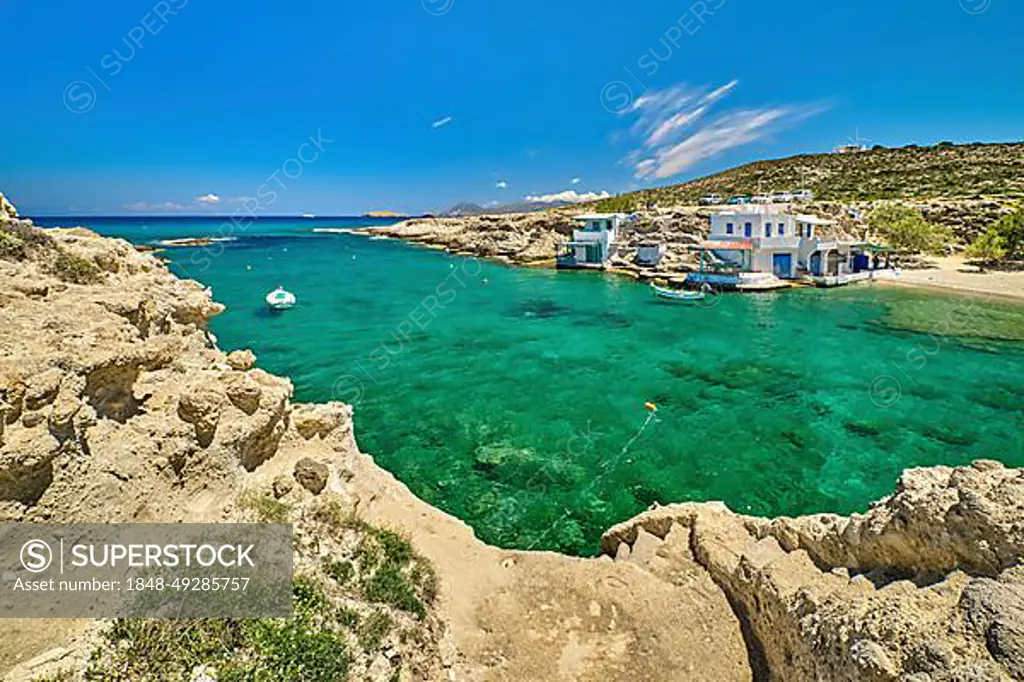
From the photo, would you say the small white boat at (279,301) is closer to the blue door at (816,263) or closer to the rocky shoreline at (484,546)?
the rocky shoreline at (484,546)

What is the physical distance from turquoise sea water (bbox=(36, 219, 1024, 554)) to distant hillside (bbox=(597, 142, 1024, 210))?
159 feet

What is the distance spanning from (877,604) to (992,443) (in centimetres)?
1510

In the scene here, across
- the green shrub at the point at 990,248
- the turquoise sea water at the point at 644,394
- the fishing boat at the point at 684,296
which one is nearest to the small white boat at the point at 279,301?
the turquoise sea water at the point at 644,394

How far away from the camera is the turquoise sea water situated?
12.9m

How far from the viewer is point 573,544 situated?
10.7 metres

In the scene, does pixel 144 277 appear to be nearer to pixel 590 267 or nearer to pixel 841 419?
pixel 841 419

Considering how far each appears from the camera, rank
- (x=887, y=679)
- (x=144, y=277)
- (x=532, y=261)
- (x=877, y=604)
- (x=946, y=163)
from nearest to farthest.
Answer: (x=887, y=679)
(x=877, y=604)
(x=144, y=277)
(x=532, y=261)
(x=946, y=163)

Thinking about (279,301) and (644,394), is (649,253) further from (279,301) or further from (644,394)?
(644,394)

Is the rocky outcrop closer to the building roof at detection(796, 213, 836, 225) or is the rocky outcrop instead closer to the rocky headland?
the rocky headland

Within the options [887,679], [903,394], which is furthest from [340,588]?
[903,394]

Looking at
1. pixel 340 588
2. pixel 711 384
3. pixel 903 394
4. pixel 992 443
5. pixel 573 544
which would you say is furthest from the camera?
pixel 711 384

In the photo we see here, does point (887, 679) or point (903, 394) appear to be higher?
point (887, 679)

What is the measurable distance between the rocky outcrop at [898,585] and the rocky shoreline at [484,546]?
0.07 ft

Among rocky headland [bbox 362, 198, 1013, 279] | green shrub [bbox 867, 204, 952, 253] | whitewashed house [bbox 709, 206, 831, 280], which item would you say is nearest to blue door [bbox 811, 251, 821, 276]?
whitewashed house [bbox 709, 206, 831, 280]
